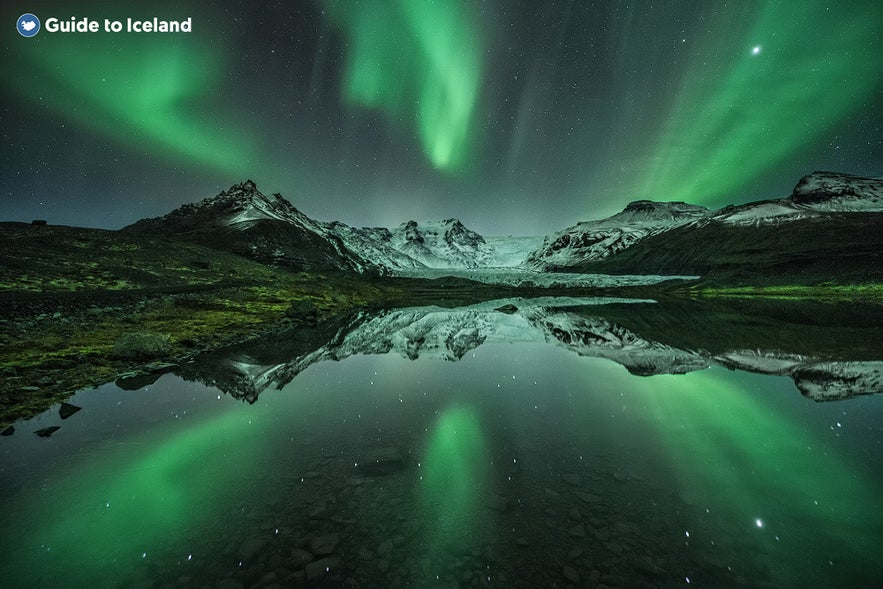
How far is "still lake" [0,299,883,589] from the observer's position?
6188 mm

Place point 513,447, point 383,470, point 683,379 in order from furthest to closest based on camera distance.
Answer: point 683,379
point 513,447
point 383,470

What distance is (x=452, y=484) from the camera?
9016 mm

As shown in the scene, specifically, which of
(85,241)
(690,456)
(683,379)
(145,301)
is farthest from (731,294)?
(85,241)

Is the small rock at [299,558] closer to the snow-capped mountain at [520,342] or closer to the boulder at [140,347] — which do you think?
the snow-capped mountain at [520,342]

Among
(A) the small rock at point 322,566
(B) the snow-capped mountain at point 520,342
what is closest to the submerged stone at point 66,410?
(B) the snow-capped mountain at point 520,342

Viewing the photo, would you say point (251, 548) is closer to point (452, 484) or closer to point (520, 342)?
point (452, 484)

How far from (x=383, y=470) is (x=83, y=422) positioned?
10.7 meters

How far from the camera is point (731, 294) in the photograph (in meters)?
136

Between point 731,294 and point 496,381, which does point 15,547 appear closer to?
point 496,381

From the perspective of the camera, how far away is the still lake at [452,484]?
619 centimetres

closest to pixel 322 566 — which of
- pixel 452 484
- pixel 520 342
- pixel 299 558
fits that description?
pixel 299 558

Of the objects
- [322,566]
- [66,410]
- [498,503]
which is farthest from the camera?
[66,410]

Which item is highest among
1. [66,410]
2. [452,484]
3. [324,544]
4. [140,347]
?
[140,347]

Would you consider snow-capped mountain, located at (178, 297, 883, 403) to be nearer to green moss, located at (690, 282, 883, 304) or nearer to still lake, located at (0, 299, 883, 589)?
still lake, located at (0, 299, 883, 589)
